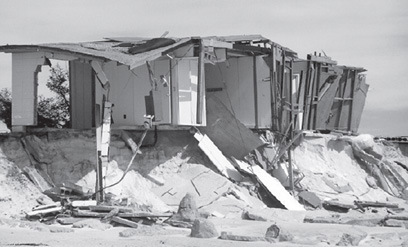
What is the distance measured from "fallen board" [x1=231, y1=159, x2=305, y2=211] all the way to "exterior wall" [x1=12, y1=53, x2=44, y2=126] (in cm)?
626

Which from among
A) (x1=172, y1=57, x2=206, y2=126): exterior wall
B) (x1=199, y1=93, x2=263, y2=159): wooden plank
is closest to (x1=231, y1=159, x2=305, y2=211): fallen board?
(x1=199, y1=93, x2=263, y2=159): wooden plank

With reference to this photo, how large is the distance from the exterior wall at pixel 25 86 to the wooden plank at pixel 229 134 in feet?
17.2

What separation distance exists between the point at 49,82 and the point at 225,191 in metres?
11.2

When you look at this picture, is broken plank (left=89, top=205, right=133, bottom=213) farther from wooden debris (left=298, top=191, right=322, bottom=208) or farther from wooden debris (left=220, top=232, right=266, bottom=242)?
wooden debris (left=298, top=191, right=322, bottom=208)

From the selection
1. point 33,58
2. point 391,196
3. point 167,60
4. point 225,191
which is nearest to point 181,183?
point 225,191

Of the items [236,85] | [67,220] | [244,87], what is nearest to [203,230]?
[67,220]

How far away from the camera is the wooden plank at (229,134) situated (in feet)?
75.5

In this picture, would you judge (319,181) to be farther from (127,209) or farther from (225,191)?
(127,209)

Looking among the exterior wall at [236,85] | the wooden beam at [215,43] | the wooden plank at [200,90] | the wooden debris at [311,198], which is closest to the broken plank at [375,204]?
the wooden debris at [311,198]

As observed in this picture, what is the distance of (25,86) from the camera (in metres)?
20.1

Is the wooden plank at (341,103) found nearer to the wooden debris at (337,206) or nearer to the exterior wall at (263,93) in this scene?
the exterior wall at (263,93)

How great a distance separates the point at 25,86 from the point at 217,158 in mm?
5784

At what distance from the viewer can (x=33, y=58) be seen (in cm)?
2003

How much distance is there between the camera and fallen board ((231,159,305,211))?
850 inches
